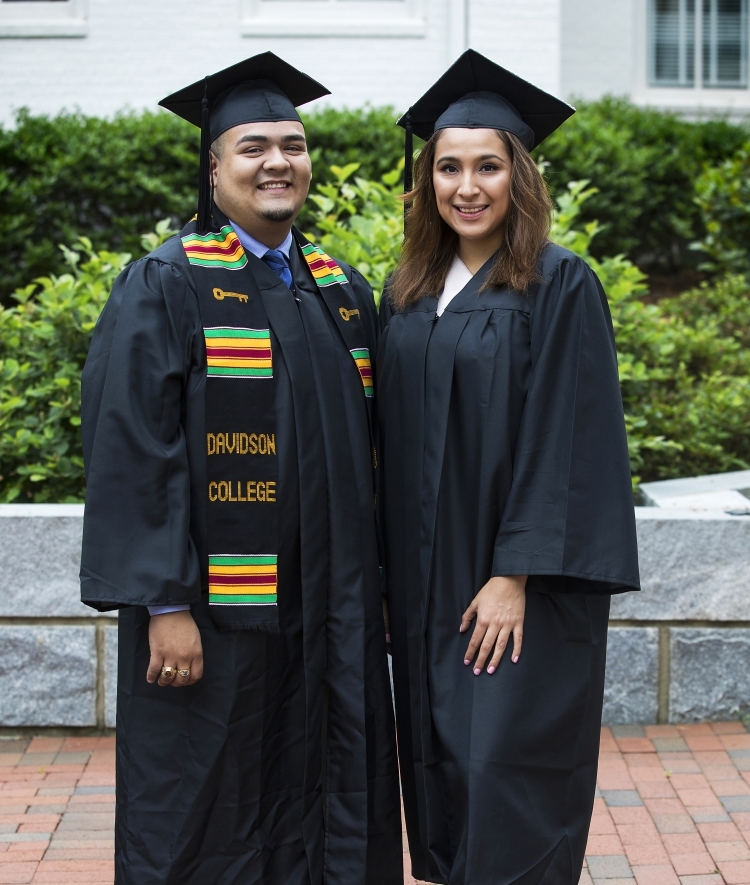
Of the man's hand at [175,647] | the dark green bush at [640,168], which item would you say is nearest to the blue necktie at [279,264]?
the man's hand at [175,647]

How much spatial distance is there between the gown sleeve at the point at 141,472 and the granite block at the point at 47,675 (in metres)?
1.57

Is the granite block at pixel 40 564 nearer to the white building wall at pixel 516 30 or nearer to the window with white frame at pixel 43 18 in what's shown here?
the window with white frame at pixel 43 18

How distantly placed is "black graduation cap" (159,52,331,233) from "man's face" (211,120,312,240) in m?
0.03

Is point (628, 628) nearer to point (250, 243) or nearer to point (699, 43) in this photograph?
point (250, 243)

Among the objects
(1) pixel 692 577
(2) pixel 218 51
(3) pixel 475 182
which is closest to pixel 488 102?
(3) pixel 475 182

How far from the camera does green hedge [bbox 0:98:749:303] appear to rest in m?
7.82

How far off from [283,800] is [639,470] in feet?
9.44

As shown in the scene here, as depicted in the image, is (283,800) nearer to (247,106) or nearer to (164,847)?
(164,847)

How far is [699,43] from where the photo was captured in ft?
36.6

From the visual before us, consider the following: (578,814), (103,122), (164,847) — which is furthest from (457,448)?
(103,122)

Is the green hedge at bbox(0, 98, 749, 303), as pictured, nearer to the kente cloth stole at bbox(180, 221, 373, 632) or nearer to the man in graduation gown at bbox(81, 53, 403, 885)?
the man in graduation gown at bbox(81, 53, 403, 885)

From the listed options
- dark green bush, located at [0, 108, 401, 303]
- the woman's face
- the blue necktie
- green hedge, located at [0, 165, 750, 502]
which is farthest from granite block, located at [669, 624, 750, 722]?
dark green bush, located at [0, 108, 401, 303]

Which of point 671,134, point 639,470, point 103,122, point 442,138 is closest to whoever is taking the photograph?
point 442,138

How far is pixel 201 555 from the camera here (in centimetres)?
265
